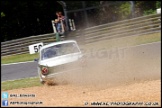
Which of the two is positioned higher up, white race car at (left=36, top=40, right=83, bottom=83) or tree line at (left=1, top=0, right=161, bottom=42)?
tree line at (left=1, top=0, right=161, bottom=42)

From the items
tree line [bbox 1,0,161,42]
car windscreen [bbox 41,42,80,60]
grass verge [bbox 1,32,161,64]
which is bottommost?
grass verge [bbox 1,32,161,64]

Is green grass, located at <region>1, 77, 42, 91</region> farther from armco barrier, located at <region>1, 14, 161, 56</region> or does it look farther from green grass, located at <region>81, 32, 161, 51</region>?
armco barrier, located at <region>1, 14, 161, 56</region>

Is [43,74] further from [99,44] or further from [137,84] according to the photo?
[99,44]

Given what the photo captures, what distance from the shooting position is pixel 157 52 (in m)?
15.8

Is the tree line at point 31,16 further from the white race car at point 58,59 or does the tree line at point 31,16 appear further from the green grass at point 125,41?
the white race car at point 58,59

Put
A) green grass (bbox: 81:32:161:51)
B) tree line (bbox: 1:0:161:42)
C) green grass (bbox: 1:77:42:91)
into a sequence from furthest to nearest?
tree line (bbox: 1:0:161:42) → green grass (bbox: 81:32:161:51) → green grass (bbox: 1:77:42:91)

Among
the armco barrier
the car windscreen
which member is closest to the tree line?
the armco barrier

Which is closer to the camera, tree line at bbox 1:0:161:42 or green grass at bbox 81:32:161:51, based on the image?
green grass at bbox 81:32:161:51

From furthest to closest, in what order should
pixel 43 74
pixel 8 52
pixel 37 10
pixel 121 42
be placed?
pixel 37 10
pixel 8 52
pixel 121 42
pixel 43 74

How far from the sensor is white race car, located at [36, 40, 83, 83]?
38.1ft

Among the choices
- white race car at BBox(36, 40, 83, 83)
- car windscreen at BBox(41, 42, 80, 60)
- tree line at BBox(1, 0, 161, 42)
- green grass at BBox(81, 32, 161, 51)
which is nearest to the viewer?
white race car at BBox(36, 40, 83, 83)

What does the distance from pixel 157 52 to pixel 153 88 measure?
730cm

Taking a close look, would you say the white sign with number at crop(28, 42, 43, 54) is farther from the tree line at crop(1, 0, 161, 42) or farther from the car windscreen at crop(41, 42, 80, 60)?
the tree line at crop(1, 0, 161, 42)

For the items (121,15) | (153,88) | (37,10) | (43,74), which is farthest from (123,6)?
(153,88)
